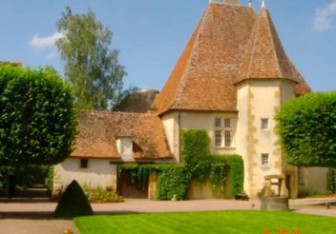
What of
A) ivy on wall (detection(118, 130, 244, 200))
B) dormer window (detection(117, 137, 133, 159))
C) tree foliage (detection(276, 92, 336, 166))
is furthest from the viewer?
dormer window (detection(117, 137, 133, 159))

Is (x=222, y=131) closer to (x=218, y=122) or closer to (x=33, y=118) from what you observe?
(x=218, y=122)

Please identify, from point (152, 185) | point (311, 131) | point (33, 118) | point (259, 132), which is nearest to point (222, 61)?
point (259, 132)

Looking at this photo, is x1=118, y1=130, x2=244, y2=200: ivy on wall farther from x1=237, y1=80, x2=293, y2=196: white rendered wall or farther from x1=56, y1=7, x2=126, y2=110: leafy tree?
x1=56, y1=7, x2=126, y2=110: leafy tree

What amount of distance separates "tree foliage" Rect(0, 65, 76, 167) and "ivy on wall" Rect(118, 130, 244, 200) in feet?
42.0

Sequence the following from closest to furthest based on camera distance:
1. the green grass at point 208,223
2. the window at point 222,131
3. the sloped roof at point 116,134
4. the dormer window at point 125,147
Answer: the green grass at point 208,223 → the sloped roof at point 116,134 → the dormer window at point 125,147 → the window at point 222,131

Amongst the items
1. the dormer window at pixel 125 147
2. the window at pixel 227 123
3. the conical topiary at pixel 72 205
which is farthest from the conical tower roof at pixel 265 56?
the conical topiary at pixel 72 205

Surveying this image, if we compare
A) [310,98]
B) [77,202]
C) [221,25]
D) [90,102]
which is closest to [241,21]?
[221,25]

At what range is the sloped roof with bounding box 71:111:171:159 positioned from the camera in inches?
1372

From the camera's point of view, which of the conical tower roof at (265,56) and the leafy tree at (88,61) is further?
the leafy tree at (88,61)

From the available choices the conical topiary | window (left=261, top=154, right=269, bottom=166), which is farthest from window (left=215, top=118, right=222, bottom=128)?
the conical topiary

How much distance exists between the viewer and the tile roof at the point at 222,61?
35.3 metres

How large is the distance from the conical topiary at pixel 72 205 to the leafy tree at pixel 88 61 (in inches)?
1021

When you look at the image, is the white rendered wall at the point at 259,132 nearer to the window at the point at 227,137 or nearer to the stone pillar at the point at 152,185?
the window at the point at 227,137

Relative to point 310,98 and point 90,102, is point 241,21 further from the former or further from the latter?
point 90,102
